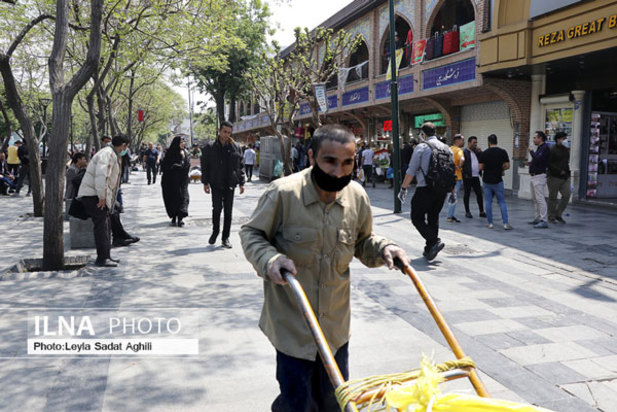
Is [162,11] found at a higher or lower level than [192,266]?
higher

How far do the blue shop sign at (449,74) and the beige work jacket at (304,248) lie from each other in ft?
51.9

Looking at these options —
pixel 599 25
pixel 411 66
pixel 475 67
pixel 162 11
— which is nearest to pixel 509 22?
pixel 475 67

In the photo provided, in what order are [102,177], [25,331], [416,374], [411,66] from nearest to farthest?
1. [416,374]
2. [25,331]
3. [102,177]
4. [411,66]

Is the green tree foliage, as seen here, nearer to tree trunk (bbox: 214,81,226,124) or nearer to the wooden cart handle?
tree trunk (bbox: 214,81,226,124)

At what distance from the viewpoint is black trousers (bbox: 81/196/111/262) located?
7062 millimetres

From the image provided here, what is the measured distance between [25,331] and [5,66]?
720 centimetres

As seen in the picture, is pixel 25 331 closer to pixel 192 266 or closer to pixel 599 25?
pixel 192 266

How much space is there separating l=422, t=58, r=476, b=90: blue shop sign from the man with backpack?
34.3 feet

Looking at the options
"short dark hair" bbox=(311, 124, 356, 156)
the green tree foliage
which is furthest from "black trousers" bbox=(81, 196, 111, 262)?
the green tree foliage

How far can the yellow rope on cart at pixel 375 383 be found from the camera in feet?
5.84

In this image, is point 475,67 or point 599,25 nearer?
point 599,25

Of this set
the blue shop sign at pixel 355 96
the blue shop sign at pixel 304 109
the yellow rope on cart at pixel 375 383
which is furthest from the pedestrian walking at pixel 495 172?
the blue shop sign at pixel 304 109

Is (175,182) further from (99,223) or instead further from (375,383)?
(375,383)

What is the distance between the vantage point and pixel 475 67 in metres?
16.9
